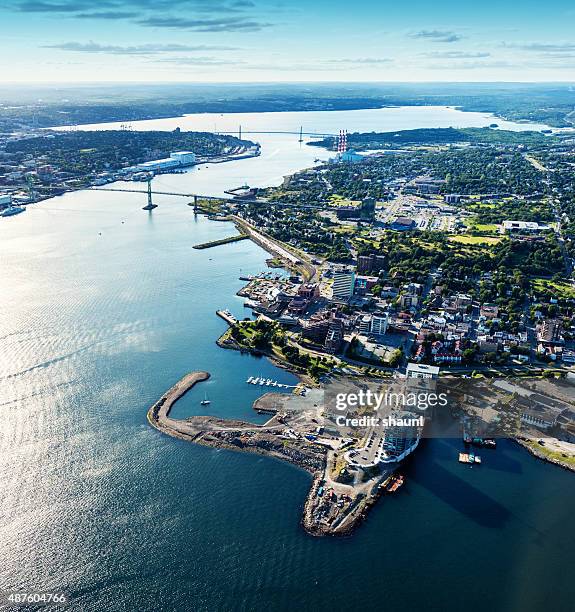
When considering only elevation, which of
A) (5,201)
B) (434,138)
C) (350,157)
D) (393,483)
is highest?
(434,138)

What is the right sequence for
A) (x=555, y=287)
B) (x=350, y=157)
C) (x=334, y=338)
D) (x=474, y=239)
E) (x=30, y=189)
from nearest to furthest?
(x=334, y=338) → (x=555, y=287) → (x=474, y=239) → (x=30, y=189) → (x=350, y=157)

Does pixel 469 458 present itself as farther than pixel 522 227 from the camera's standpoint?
No

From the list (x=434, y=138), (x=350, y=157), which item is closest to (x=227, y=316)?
(x=350, y=157)

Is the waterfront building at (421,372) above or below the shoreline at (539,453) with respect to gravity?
above

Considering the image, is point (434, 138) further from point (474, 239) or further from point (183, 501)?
point (183, 501)

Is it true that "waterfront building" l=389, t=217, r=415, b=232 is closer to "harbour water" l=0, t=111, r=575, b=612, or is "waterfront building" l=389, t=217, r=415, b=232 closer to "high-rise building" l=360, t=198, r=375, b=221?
"high-rise building" l=360, t=198, r=375, b=221

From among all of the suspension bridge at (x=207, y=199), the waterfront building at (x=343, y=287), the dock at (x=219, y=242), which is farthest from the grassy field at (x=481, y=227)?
the waterfront building at (x=343, y=287)

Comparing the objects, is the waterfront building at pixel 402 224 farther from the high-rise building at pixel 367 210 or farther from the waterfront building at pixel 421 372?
the waterfront building at pixel 421 372
